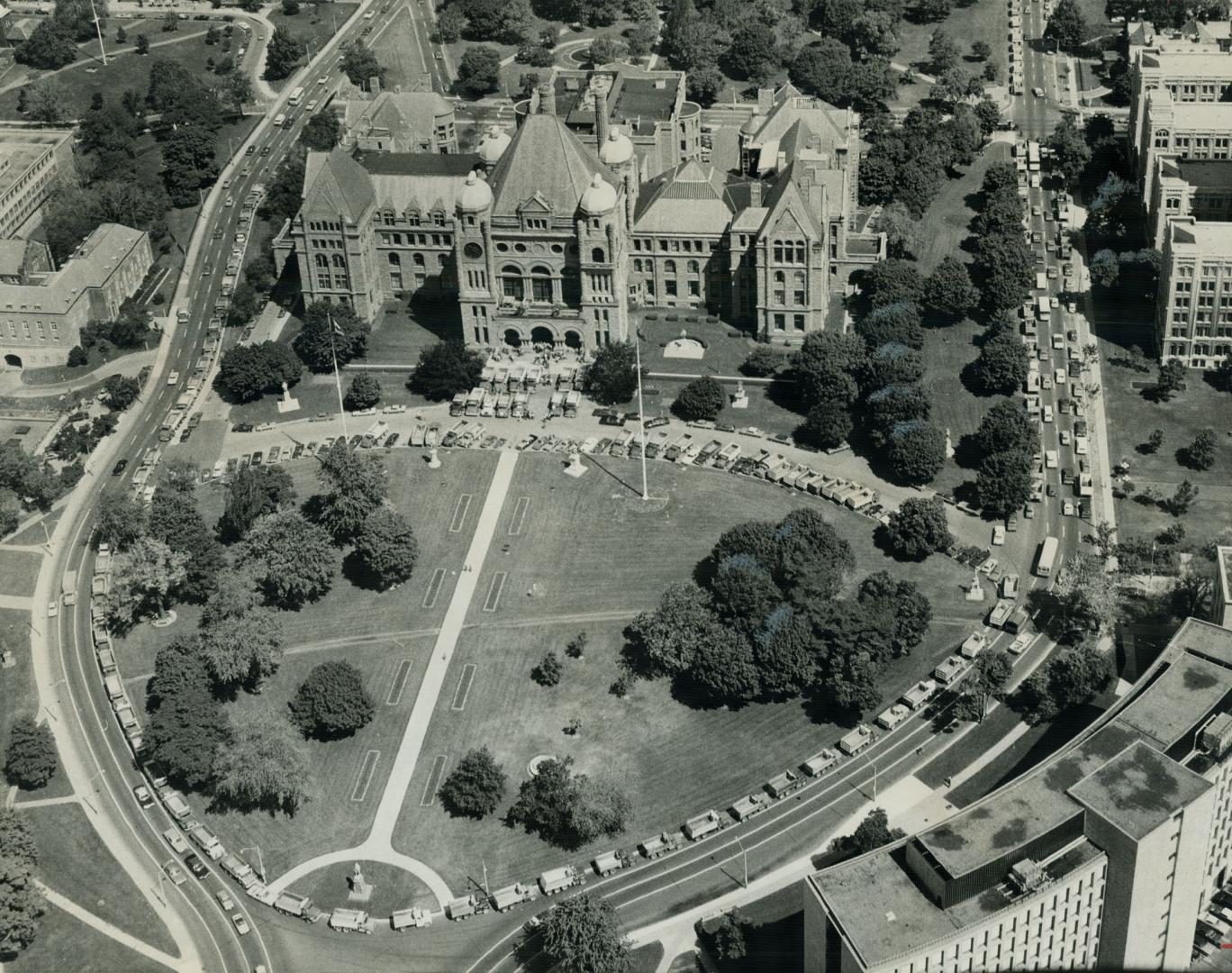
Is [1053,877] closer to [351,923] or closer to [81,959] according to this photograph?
[351,923]

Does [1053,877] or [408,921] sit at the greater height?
[1053,877]

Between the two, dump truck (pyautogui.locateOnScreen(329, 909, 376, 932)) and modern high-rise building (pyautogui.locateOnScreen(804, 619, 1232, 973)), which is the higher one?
modern high-rise building (pyautogui.locateOnScreen(804, 619, 1232, 973))

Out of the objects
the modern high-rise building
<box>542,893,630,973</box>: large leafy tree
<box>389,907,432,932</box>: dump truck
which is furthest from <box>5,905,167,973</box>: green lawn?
the modern high-rise building

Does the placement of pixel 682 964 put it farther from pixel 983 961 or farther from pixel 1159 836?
pixel 1159 836

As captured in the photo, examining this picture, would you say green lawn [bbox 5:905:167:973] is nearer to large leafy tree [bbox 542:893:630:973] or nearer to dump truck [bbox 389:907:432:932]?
dump truck [bbox 389:907:432:932]

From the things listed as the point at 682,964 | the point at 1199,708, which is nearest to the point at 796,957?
the point at 682,964

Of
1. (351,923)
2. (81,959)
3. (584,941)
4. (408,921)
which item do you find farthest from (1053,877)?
(81,959)

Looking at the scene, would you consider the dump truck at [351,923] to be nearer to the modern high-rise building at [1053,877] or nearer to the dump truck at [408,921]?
the dump truck at [408,921]
